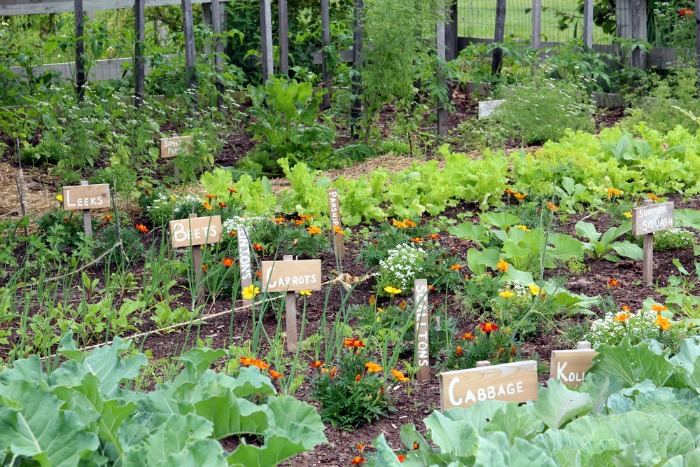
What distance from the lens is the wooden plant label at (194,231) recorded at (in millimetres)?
4539

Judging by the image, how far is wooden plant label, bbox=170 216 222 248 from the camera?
454 cm

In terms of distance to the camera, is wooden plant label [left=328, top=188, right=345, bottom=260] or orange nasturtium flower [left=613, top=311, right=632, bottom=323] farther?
wooden plant label [left=328, top=188, right=345, bottom=260]

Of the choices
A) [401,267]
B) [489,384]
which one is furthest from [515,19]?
[489,384]

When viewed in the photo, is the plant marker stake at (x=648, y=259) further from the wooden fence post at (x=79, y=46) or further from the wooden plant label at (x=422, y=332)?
the wooden fence post at (x=79, y=46)

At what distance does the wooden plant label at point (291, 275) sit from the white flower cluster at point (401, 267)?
0.76m

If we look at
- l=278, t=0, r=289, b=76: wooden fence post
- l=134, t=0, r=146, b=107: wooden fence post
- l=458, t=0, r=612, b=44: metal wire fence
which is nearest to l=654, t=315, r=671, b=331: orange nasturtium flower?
l=134, t=0, r=146, b=107: wooden fence post

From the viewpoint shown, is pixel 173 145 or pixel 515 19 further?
pixel 515 19

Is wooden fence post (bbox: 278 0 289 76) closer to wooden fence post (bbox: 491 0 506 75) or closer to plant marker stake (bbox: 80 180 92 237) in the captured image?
wooden fence post (bbox: 491 0 506 75)

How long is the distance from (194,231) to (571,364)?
2.19m

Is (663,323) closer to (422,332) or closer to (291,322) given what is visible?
(422,332)

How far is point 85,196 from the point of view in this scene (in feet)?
17.4

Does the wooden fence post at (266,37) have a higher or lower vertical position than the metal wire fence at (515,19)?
lower

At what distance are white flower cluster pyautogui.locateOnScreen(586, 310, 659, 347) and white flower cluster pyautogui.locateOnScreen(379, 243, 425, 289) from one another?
1.03 m

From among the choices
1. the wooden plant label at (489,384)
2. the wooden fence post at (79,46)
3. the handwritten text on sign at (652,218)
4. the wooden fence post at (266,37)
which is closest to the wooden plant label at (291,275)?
the wooden plant label at (489,384)
